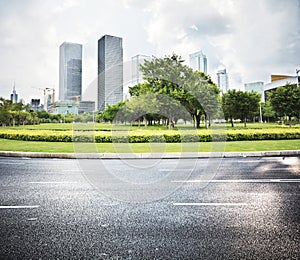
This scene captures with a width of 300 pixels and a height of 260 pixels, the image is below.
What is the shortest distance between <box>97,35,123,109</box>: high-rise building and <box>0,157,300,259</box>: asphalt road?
85.5 inches

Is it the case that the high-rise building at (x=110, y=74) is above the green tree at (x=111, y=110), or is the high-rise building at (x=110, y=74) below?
above

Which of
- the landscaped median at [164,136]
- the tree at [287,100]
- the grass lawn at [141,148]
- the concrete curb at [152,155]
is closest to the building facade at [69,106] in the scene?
the grass lawn at [141,148]

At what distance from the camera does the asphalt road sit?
286 cm

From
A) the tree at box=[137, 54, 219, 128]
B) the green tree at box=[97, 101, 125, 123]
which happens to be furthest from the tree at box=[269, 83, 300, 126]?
the green tree at box=[97, 101, 125, 123]

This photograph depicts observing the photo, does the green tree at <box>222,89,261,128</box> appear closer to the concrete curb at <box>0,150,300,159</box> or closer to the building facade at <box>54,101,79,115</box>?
the building facade at <box>54,101,79,115</box>

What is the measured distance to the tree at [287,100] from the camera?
119 feet

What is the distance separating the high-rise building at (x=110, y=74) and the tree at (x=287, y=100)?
3533 cm

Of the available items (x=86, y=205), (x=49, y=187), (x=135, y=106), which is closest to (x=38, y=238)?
(x=86, y=205)

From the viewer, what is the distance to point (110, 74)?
20.4 feet

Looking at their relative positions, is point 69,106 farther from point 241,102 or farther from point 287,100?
point 287,100

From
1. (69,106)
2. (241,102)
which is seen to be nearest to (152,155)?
(69,106)

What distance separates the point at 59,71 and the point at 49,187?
678 inches

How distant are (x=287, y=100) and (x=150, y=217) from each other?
3878 cm

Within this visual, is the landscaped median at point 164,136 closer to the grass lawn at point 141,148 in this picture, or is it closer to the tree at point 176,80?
the grass lawn at point 141,148
